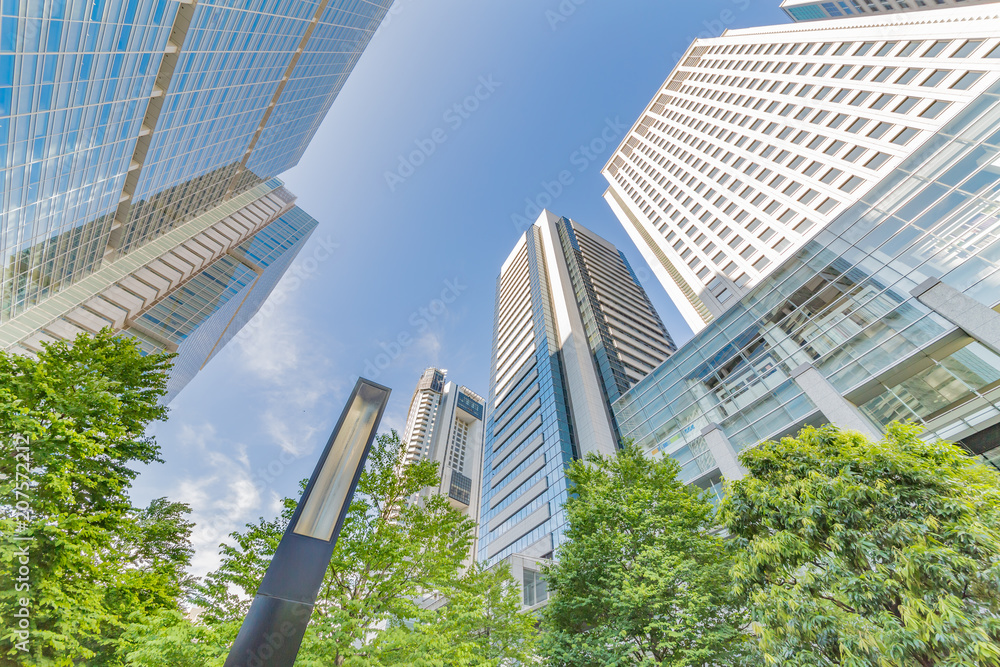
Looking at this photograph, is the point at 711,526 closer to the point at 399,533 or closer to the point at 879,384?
the point at 399,533

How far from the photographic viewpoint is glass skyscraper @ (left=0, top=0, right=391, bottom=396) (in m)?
20.2

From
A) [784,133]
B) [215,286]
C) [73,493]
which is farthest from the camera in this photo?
[215,286]

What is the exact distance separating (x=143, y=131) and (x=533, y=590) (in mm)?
47076

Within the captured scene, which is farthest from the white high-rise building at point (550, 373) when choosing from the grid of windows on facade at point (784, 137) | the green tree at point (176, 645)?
the green tree at point (176, 645)

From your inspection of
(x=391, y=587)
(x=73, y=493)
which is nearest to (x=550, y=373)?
(x=391, y=587)

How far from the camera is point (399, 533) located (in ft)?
36.3

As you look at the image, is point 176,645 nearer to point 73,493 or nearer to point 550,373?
point 73,493

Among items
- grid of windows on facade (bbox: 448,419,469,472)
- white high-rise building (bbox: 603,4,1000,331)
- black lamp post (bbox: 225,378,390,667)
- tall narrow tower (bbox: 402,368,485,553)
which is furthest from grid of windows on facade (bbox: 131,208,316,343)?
grid of windows on facade (bbox: 448,419,469,472)

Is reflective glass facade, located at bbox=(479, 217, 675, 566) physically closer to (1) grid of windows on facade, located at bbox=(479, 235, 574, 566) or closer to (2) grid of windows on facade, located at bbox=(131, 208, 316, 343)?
(1) grid of windows on facade, located at bbox=(479, 235, 574, 566)

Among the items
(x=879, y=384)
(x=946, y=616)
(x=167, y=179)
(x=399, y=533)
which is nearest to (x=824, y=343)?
(x=879, y=384)

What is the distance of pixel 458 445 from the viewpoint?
380 ft

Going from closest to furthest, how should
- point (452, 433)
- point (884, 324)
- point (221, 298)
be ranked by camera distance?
point (884, 324) → point (221, 298) → point (452, 433)

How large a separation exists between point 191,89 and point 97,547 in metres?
40.0

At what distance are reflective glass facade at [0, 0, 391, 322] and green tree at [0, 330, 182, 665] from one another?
17.2m
